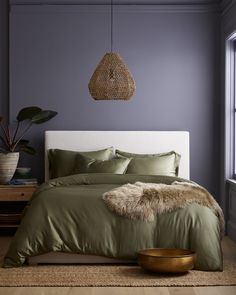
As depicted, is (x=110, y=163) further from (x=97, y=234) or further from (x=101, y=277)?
(x=101, y=277)

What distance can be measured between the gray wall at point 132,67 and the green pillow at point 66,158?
17.5 inches

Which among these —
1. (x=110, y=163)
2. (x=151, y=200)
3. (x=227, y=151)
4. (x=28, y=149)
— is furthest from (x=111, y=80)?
(x=151, y=200)

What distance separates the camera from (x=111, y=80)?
6.41m

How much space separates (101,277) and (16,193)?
2.37 meters

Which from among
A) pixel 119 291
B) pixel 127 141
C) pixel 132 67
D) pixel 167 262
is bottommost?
pixel 119 291

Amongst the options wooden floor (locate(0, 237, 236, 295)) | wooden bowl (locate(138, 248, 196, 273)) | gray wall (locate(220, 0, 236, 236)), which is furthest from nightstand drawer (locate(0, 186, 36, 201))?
wooden floor (locate(0, 237, 236, 295))

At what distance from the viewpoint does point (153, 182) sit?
585cm

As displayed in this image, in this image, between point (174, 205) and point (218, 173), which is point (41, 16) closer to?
point (218, 173)

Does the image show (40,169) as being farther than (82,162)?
Yes

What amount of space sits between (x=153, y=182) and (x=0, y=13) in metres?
2.98

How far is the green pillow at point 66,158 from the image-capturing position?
22.6 ft

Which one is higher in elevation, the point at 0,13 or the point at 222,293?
the point at 0,13

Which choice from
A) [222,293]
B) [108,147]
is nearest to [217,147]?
[108,147]

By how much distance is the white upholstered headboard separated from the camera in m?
7.19
